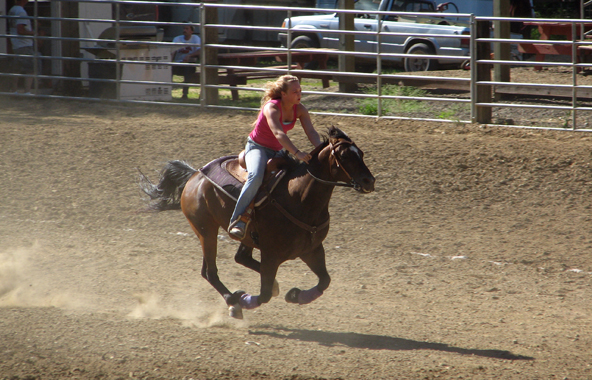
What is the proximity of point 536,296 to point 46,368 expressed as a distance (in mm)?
4043

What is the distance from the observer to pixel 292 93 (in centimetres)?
476

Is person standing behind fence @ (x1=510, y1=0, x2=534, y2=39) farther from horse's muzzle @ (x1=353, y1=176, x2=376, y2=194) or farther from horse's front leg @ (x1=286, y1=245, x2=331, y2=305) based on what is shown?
Answer: horse's muzzle @ (x1=353, y1=176, x2=376, y2=194)

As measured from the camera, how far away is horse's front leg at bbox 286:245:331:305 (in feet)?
16.2

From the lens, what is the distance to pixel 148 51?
44.3 feet

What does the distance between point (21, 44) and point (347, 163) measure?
11457 millimetres

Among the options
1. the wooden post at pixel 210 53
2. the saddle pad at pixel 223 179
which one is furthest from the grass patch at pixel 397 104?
the saddle pad at pixel 223 179

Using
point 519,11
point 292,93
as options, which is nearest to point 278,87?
point 292,93

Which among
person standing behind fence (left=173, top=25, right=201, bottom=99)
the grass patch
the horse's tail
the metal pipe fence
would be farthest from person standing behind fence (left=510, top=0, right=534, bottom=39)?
the horse's tail

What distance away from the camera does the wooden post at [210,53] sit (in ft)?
40.1

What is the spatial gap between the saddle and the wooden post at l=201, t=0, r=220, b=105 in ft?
23.9

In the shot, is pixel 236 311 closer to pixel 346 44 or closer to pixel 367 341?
pixel 367 341

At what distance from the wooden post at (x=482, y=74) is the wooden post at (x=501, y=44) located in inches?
20.9

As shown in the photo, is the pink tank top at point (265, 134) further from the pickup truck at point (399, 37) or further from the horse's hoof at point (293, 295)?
the pickup truck at point (399, 37)

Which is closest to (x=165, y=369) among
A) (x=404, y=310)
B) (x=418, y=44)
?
(x=404, y=310)
